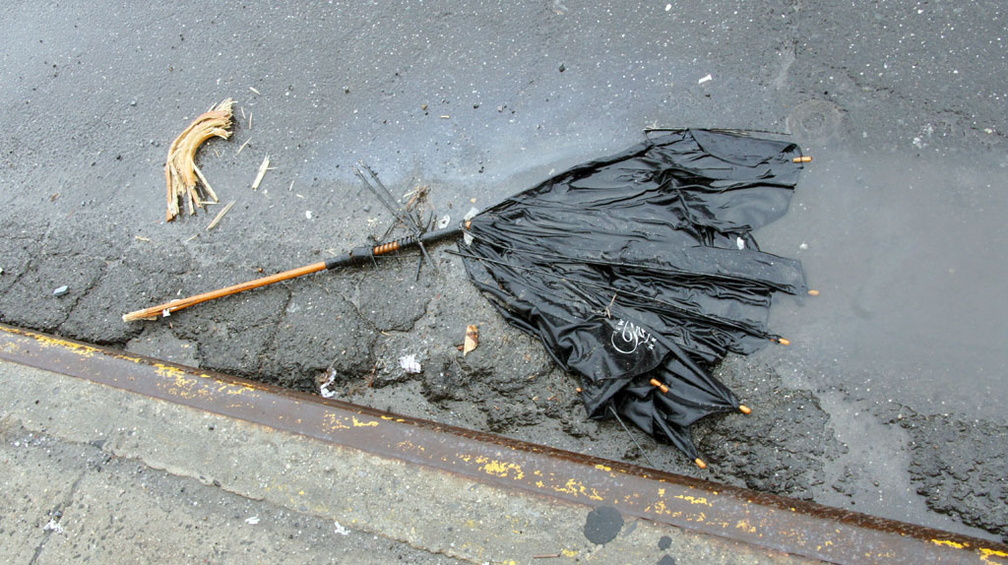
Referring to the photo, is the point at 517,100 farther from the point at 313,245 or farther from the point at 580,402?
the point at 580,402

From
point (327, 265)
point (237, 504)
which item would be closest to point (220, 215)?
point (327, 265)

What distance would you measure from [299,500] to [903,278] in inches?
109

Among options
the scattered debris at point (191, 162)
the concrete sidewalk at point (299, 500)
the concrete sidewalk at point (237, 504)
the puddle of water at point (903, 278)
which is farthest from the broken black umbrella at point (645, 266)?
the scattered debris at point (191, 162)

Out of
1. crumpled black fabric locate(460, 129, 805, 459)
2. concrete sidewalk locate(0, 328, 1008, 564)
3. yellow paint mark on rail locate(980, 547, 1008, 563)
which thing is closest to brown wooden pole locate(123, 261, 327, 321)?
concrete sidewalk locate(0, 328, 1008, 564)

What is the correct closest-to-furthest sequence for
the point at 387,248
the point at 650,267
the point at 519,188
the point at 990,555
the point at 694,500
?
the point at 990,555 → the point at 694,500 → the point at 650,267 → the point at 387,248 → the point at 519,188

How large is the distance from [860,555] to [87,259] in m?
3.89

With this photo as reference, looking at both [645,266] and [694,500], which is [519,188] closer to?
[645,266]

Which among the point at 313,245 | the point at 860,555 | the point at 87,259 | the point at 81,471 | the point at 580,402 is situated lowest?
the point at 81,471

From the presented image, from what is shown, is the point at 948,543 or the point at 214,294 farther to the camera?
the point at 214,294

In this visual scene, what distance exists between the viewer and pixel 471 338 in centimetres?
268

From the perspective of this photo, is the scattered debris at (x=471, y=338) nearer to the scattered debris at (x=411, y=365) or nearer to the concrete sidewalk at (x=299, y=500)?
the scattered debris at (x=411, y=365)

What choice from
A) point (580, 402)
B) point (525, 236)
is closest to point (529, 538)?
point (580, 402)

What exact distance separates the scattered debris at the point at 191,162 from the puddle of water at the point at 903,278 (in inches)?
115

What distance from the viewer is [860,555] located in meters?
2.09
